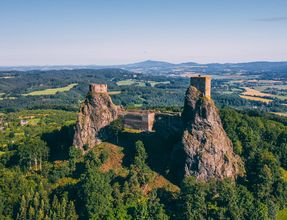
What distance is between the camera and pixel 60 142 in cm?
10619

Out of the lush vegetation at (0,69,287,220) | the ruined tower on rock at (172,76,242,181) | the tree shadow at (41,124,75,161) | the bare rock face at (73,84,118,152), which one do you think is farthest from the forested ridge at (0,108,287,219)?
the ruined tower on rock at (172,76,242,181)

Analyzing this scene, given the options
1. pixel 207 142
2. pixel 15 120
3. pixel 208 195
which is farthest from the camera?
pixel 15 120

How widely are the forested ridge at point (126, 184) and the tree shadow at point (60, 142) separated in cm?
31

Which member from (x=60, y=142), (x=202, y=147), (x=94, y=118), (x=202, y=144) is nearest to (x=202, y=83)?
(x=202, y=144)

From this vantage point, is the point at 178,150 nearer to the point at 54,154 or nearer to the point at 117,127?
the point at 117,127

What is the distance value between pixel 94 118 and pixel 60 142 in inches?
539

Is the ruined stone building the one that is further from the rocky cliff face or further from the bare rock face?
the rocky cliff face

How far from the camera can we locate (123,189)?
82.4 metres

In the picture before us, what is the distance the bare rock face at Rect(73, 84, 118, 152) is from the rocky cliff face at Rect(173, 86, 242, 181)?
22770 millimetres

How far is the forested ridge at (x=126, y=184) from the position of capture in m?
76.2

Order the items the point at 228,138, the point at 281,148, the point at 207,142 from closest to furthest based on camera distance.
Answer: the point at 207,142 < the point at 228,138 < the point at 281,148

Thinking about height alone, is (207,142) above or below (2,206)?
above

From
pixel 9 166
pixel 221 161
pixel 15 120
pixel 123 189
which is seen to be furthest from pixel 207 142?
pixel 15 120

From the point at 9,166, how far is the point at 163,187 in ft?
148
